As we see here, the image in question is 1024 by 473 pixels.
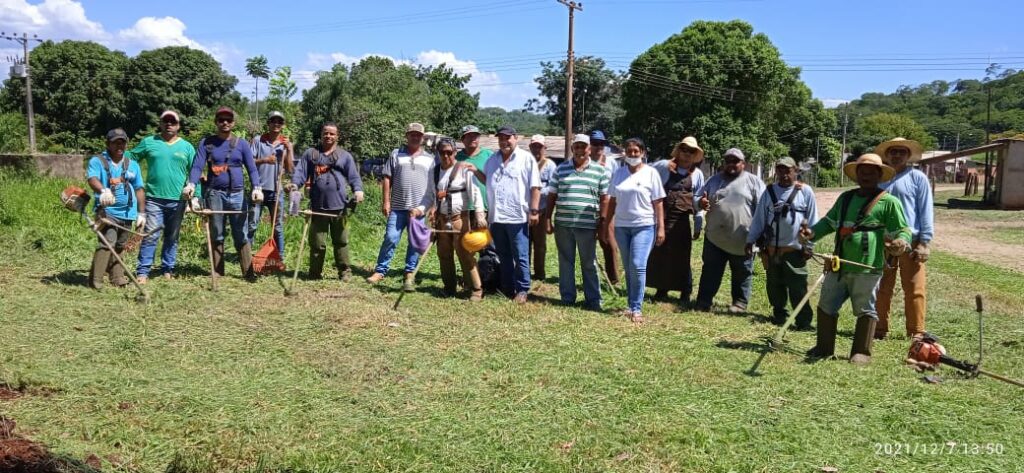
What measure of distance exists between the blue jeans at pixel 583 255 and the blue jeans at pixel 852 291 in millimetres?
2315

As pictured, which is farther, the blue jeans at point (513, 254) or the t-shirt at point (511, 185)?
the blue jeans at point (513, 254)

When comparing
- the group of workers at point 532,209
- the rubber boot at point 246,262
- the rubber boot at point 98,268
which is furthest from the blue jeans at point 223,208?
the rubber boot at point 98,268

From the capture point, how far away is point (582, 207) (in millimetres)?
7773

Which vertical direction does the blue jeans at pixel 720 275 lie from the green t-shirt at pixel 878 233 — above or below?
below

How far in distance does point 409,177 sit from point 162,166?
2.63 metres

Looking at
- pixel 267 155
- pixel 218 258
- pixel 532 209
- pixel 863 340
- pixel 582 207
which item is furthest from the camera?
pixel 267 155

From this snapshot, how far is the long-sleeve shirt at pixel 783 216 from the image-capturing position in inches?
295

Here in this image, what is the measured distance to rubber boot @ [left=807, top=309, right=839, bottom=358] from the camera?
622 centimetres

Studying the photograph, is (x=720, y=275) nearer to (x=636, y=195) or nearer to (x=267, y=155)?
(x=636, y=195)

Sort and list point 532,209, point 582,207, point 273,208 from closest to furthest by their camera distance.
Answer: point 582,207
point 532,209
point 273,208

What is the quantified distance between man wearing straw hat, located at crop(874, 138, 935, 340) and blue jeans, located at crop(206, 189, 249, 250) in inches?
258

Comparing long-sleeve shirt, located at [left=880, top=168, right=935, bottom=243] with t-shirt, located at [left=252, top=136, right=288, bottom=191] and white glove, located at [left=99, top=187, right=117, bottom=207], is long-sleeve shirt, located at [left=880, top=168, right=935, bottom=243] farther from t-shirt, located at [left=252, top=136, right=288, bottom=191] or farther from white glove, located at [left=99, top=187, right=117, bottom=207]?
white glove, located at [left=99, top=187, right=117, bottom=207]
